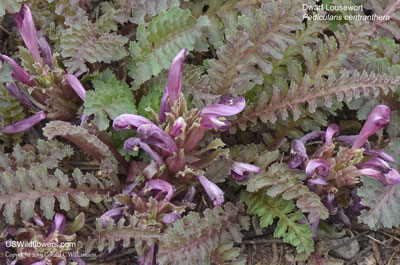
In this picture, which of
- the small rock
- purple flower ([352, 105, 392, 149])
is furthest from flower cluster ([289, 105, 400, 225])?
the small rock

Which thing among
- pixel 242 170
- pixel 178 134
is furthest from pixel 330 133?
pixel 178 134

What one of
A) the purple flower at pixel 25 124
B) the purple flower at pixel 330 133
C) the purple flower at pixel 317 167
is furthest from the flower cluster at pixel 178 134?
the purple flower at pixel 25 124

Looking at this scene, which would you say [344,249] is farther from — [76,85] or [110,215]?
[76,85]

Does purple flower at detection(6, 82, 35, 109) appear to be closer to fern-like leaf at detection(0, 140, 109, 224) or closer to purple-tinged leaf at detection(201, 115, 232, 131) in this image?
fern-like leaf at detection(0, 140, 109, 224)

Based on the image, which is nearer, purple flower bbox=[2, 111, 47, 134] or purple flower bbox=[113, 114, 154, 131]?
purple flower bbox=[113, 114, 154, 131]

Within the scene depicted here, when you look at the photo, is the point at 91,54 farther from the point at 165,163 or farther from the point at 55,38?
the point at 165,163
